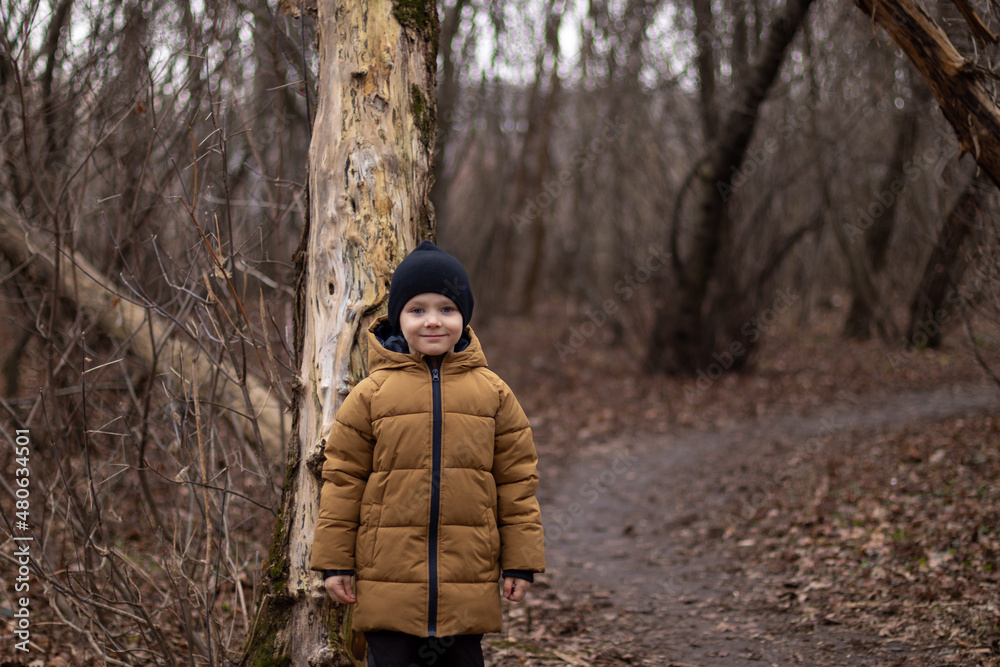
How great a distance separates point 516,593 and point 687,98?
12.9m

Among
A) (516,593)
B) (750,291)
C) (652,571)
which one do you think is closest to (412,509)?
(516,593)

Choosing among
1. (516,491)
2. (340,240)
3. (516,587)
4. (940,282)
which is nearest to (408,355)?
(516,491)

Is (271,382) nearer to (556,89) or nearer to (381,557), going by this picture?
(381,557)

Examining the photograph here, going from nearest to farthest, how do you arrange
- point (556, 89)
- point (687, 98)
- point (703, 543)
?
point (703, 543) → point (687, 98) → point (556, 89)

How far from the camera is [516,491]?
7.91 ft

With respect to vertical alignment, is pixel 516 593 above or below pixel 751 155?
below

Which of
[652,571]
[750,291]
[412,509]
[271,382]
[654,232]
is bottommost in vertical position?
[652,571]

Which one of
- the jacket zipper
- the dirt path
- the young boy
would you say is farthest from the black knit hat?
the dirt path

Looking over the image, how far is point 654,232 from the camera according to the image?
39.7ft

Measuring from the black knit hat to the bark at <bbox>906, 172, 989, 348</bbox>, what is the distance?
4611 millimetres

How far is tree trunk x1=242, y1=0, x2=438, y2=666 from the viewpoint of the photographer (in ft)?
8.86

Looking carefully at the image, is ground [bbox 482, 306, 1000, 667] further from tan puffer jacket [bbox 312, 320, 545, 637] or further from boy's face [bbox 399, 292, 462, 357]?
boy's face [bbox 399, 292, 462, 357]

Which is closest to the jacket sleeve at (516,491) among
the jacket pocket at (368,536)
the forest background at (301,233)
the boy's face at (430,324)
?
the boy's face at (430,324)

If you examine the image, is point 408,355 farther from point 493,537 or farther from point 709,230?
point 709,230
